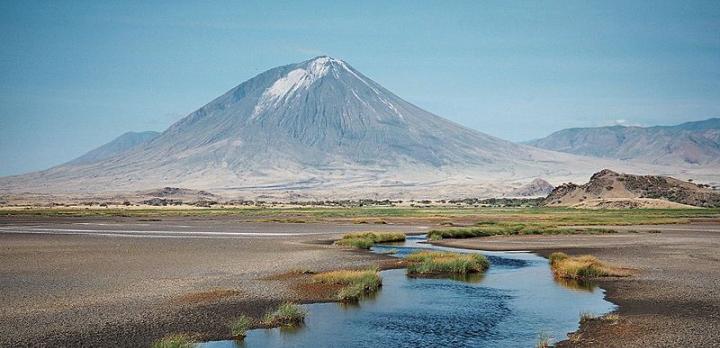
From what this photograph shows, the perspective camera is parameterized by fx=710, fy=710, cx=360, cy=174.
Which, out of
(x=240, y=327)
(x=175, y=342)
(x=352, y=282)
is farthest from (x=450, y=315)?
(x=175, y=342)

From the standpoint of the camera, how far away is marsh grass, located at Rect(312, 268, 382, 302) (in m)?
22.7

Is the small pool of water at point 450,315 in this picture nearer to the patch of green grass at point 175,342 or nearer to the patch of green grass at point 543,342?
the patch of green grass at point 543,342

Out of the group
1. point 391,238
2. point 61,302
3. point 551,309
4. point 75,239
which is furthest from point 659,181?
point 61,302

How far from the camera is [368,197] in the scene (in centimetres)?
19412

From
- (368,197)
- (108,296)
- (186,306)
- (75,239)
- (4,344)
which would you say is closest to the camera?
(4,344)

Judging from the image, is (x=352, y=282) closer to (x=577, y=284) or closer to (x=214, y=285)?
(x=214, y=285)

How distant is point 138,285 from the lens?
2439cm

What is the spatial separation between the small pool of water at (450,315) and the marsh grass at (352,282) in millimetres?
414

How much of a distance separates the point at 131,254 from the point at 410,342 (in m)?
22.4

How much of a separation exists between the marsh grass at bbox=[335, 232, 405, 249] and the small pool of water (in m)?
13.3

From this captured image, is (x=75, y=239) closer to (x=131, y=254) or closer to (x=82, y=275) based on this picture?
(x=131, y=254)

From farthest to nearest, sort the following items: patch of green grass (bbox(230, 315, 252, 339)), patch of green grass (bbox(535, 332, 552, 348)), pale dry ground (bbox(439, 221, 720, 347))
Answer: patch of green grass (bbox(230, 315, 252, 339))
pale dry ground (bbox(439, 221, 720, 347))
patch of green grass (bbox(535, 332, 552, 348))

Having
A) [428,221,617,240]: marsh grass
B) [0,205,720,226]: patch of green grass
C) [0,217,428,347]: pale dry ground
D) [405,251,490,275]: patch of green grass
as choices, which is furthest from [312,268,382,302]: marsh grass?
[0,205,720,226]: patch of green grass

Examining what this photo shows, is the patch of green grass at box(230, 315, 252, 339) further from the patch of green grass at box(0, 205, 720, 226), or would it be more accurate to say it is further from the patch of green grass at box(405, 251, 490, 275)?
the patch of green grass at box(0, 205, 720, 226)
